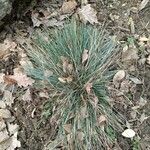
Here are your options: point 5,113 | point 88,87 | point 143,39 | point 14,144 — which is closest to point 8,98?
point 5,113

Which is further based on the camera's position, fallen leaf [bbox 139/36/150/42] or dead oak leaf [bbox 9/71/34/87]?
fallen leaf [bbox 139/36/150/42]

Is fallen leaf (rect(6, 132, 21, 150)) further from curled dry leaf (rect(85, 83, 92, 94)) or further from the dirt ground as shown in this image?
curled dry leaf (rect(85, 83, 92, 94))

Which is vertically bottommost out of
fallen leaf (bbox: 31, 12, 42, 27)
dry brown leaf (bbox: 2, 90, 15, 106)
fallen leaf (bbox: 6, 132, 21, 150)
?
fallen leaf (bbox: 6, 132, 21, 150)

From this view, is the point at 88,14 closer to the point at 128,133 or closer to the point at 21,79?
the point at 21,79

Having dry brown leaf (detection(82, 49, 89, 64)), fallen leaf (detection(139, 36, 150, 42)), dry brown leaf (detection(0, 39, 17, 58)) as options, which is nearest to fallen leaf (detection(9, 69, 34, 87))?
dry brown leaf (detection(0, 39, 17, 58))

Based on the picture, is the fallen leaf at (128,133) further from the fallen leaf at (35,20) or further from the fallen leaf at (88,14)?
the fallen leaf at (35,20)

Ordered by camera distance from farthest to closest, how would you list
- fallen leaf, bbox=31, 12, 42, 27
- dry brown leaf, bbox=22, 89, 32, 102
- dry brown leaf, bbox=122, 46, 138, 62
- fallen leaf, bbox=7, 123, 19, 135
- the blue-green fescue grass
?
fallen leaf, bbox=31, 12, 42, 27
dry brown leaf, bbox=122, 46, 138, 62
dry brown leaf, bbox=22, 89, 32, 102
fallen leaf, bbox=7, 123, 19, 135
the blue-green fescue grass
